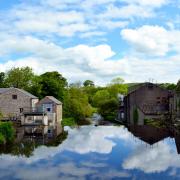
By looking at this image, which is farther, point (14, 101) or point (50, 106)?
point (50, 106)

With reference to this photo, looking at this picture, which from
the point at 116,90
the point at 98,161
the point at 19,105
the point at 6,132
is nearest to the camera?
the point at 98,161

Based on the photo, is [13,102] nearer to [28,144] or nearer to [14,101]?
[14,101]

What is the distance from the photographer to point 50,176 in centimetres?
2377

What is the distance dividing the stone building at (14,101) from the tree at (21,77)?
51.3ft

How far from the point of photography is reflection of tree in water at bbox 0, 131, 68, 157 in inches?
1284

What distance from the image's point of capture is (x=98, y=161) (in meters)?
28.9

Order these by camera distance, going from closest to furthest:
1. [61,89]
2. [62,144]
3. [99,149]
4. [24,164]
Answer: [24,164] → [99,149] → [62,144] → [61,89]

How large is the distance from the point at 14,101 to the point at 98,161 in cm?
3887

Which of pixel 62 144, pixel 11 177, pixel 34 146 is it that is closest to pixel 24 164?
pixel 11 177

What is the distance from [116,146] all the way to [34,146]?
26.7 ft

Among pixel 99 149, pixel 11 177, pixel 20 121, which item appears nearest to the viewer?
pixel 11 177

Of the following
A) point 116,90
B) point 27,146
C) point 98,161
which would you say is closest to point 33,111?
point 27,146

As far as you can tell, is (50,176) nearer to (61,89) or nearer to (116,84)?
(61,89)

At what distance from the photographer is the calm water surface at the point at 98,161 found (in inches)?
955
